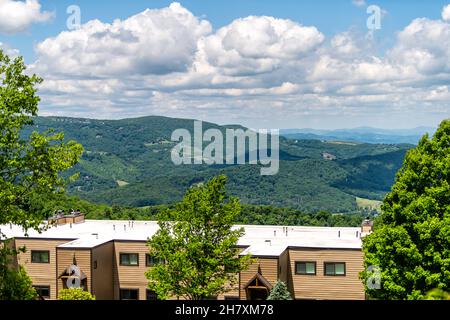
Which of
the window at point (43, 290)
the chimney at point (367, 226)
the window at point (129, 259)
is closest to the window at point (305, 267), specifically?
the chimney at point (367, 226)

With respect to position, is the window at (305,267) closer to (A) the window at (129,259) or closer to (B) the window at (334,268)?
(B) the window at (334,268)

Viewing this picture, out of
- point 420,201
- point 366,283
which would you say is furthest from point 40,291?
point 420,201

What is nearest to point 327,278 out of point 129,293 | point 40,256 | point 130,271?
point 130,271

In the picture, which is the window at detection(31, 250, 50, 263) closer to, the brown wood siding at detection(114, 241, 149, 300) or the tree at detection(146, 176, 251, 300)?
the brown wood siding at detection(114, 241, 149, 300)

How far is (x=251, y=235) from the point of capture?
158 feet

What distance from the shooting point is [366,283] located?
30469mm

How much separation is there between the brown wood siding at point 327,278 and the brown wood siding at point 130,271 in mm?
12327

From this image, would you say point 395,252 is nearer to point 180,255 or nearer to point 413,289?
point 413,289

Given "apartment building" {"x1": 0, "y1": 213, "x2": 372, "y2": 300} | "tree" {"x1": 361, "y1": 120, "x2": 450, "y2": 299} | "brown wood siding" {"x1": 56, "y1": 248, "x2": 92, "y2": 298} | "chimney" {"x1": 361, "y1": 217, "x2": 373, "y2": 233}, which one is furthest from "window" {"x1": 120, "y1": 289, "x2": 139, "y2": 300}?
"tree" {"x1": 361, "y1": 120, "x2": 450, "y2": 299}

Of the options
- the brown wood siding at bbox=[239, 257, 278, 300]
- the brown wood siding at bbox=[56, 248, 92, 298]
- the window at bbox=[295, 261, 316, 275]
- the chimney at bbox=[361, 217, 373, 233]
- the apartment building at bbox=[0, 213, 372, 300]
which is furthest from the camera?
the chimney at bbox=[361, 217, 373, 233]

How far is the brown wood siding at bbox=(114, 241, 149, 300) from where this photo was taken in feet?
150

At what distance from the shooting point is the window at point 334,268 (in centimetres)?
4228

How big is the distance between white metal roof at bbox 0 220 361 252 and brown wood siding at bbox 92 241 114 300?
67cm

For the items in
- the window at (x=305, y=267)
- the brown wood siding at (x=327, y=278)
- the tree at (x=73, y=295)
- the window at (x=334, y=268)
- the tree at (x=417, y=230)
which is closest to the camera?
the tree at (x=417, y=230)
